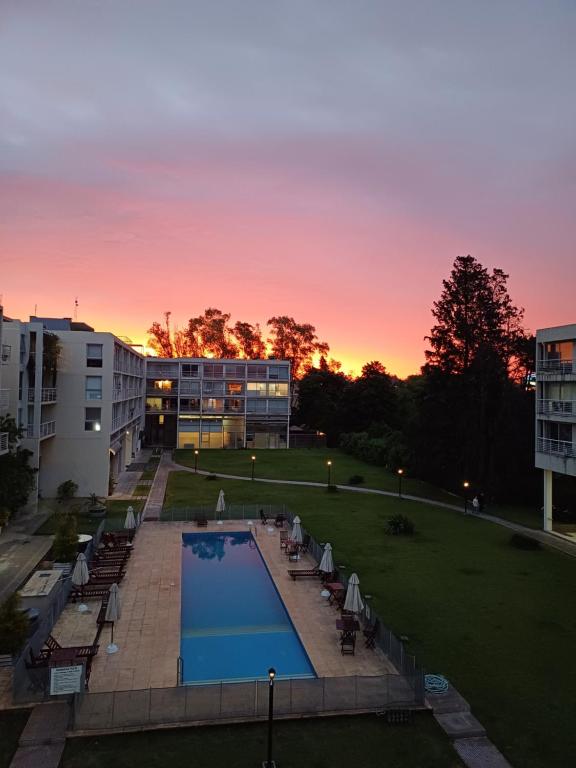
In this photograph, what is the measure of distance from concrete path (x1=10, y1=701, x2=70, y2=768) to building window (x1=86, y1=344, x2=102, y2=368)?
30423 millimetres

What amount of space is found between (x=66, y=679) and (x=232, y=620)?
827 cm

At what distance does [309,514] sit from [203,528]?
7588 mm

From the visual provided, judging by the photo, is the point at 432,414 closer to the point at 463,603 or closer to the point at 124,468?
the point at 463,603

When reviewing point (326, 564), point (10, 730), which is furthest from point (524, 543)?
point (10, 730)

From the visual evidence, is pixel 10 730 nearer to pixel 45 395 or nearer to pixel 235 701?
pixel 235 701

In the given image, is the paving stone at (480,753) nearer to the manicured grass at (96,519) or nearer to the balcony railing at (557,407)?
the manicured grass at (96,519)

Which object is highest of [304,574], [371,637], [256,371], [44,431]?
[256,371]

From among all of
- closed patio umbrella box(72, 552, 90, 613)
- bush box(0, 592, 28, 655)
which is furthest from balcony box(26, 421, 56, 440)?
bush box(0, 592, 28, 655)

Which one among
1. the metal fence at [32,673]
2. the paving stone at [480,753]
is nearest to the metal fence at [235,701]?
the paving stone at [480,753]

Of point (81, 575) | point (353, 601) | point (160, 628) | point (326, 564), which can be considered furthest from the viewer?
point (326, 564)

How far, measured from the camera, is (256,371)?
79.2 m

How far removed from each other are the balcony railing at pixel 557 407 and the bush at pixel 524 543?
7540mm

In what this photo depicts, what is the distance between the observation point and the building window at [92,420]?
40844 millimetres

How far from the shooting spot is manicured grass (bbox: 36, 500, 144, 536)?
3009 cm
